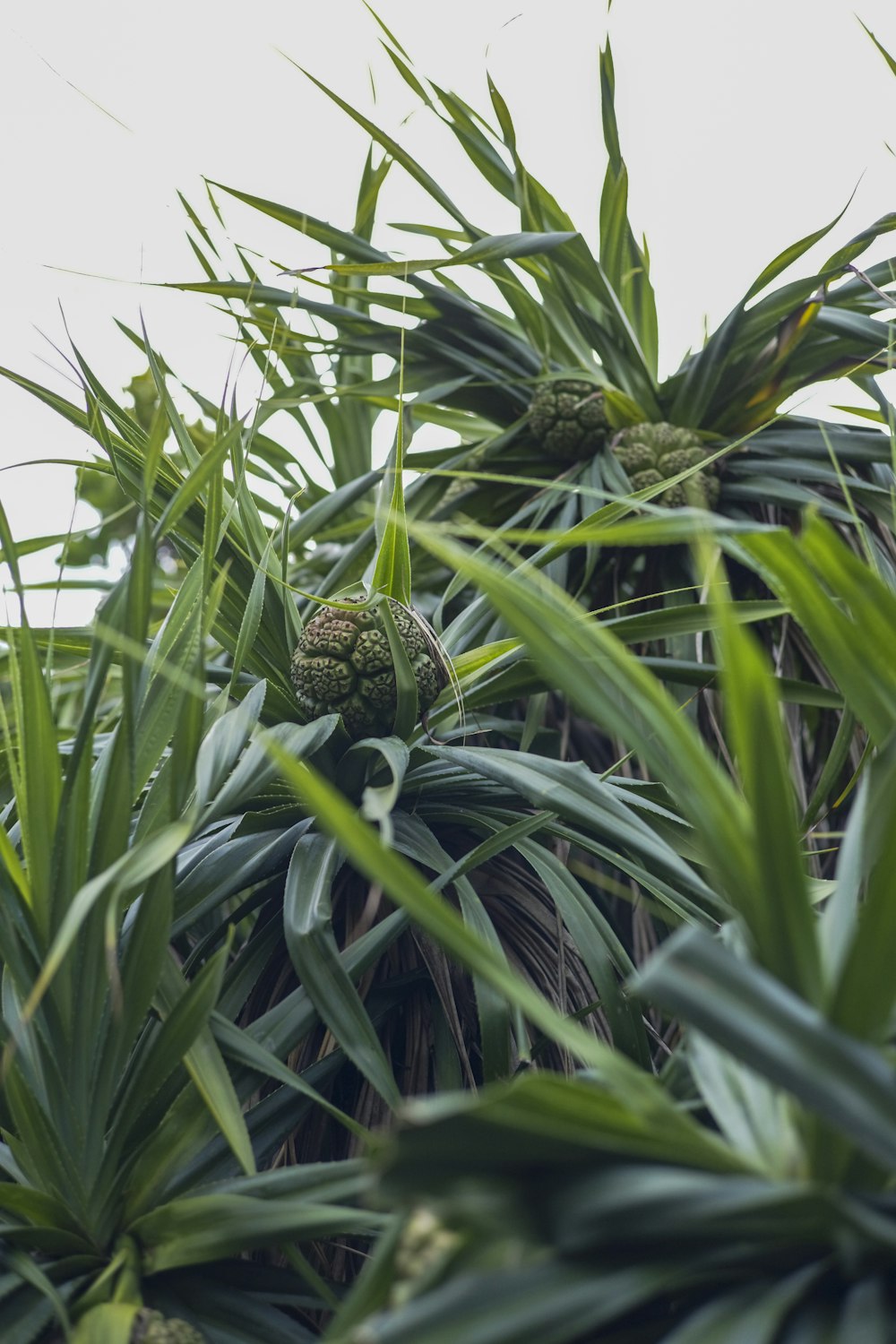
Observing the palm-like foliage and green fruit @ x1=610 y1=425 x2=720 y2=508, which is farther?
green fruit @ x1=610 y1=425 x2=720 y2=508

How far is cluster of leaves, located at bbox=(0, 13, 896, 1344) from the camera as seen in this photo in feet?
1.36

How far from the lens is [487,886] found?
964 mm

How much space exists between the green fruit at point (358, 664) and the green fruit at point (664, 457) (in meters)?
0.44

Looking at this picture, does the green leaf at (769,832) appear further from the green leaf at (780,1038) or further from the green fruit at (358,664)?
the green fruit at (358,664)

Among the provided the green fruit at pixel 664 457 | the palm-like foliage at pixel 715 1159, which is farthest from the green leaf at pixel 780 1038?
the green fruit at pixel 664 457

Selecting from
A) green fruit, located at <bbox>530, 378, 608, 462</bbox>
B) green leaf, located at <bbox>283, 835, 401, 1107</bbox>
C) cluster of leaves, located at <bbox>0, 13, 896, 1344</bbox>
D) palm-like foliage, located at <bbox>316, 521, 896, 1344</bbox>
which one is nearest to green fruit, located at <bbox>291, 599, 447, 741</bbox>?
cluster of leaves, located at <bbox>0, 13, 896, 1344</bbox>

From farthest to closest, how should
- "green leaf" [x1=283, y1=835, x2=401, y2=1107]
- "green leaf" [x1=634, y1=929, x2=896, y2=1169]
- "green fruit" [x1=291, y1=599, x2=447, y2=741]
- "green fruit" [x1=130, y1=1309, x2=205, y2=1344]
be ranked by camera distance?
1. "green fruit" [x1=291, y1=599, x2=447, y2=741]
2. "green leaf" [x1=283, y1=835, x2=401, y2=1107]
3. "green fruit" [x1=130, y1=1309, x2=205, y2=1344]
4. "green leaf" [x1=634, y1=929, x2=896, y2=1169]

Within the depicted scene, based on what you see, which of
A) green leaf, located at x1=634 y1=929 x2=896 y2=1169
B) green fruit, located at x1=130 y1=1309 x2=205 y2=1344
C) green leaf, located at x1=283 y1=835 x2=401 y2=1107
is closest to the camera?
green leaf, located at x1=634 y1=929 x2=896 y2=1169

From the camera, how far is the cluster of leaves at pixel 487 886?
415 millimetres

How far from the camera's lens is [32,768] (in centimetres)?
69

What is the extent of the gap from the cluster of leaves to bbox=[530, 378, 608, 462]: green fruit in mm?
15

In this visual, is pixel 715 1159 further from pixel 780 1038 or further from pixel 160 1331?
pixel 160 1331

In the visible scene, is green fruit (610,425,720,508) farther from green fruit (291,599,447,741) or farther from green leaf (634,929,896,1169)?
green leaf (634,929,896,1169)

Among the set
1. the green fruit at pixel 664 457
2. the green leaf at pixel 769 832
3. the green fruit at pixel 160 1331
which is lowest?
the green fruit at pixel 160 1331
